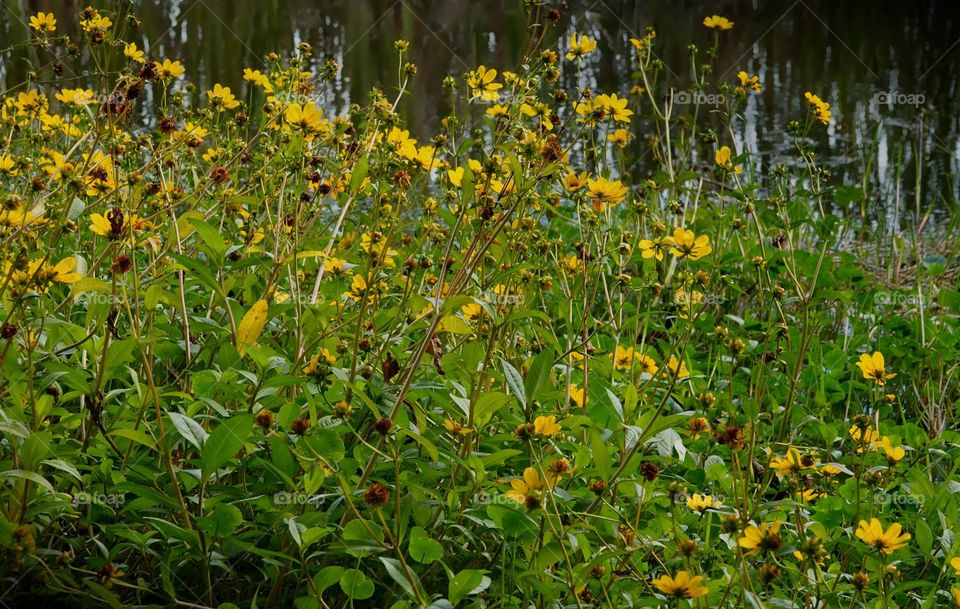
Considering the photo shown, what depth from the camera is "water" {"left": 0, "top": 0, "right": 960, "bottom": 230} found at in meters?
5.00

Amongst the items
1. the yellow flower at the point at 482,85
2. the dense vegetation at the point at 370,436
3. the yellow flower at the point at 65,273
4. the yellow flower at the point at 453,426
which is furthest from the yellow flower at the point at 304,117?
the yellow flower at the point at 453,426

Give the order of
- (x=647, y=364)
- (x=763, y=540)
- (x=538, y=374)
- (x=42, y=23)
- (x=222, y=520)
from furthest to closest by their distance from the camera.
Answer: (x=647, y=364)
(x=42, y=23)
(x=538, y=374)
(x=222, y=520)
(x=763, y=540)

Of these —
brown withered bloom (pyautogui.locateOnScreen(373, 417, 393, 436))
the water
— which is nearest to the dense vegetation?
brown withered bloom (pyautogui.locateOnScreen(373, 417, 393, 436))

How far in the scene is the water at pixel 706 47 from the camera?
16.4 feet

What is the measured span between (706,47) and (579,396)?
645 cm

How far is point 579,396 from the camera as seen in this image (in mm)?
1745

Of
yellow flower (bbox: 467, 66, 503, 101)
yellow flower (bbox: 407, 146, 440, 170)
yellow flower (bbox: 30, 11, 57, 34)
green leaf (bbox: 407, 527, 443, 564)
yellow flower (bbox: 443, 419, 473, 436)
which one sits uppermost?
yellow flower (bbox: 30, 11, 57, 34)

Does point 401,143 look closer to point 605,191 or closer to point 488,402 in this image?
point 605,191

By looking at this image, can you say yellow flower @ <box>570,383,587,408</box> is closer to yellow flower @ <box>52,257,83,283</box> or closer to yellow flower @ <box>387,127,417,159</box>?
yellow flower @ <box>387,127,417,159</box>

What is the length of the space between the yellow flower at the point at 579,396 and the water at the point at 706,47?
7.70 feet

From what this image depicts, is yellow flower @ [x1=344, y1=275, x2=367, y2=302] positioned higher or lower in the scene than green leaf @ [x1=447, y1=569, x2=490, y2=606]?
higher

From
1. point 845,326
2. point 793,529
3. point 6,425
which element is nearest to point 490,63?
point 845,326

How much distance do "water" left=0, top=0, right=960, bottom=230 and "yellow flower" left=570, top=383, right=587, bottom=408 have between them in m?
2.35

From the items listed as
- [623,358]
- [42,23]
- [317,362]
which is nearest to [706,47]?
[623,358]
